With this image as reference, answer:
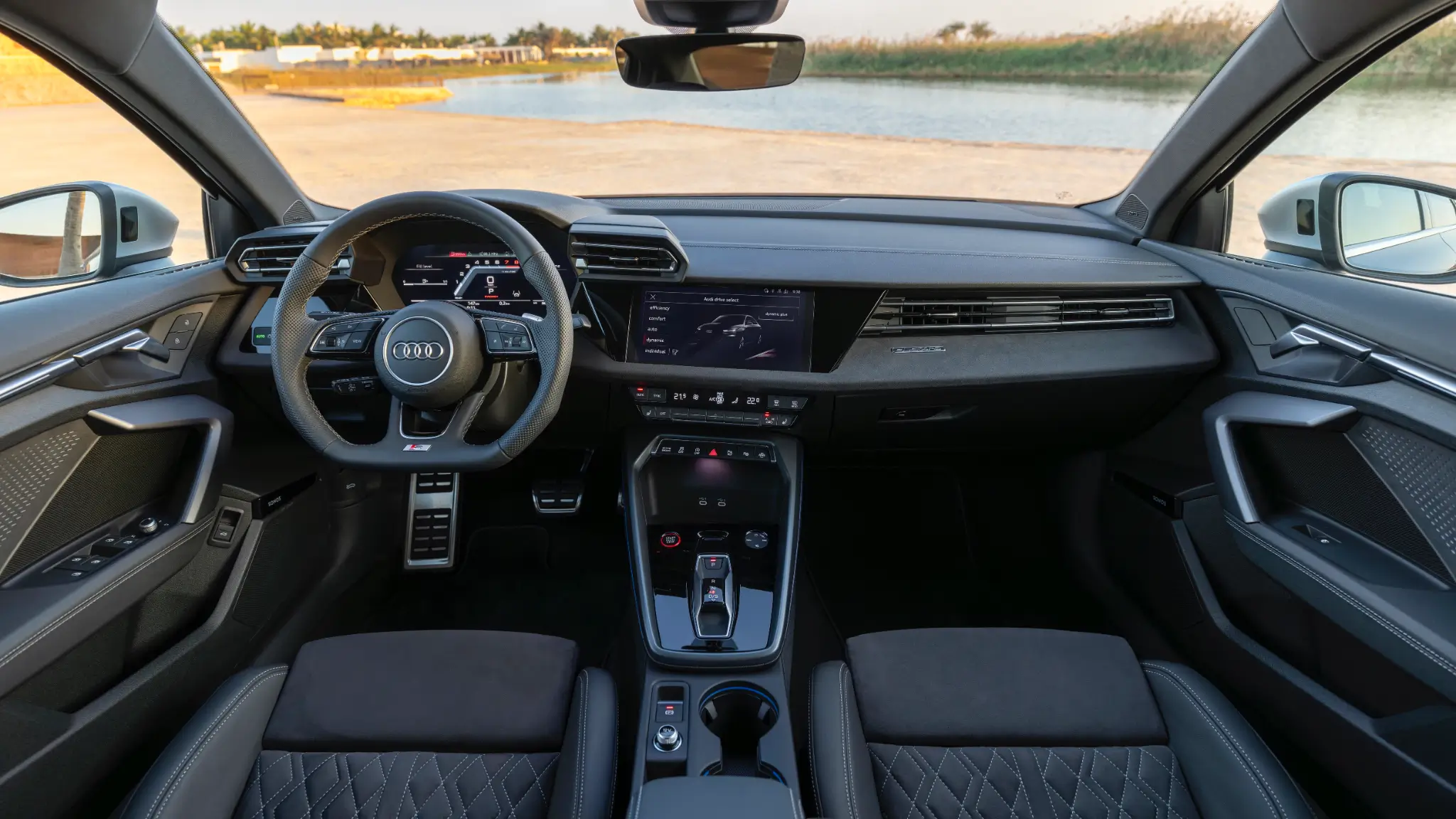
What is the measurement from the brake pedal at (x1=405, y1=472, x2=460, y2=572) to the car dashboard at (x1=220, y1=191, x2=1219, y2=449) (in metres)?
0.66

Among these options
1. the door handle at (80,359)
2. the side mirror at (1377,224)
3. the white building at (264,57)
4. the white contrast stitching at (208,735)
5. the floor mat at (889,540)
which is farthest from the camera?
the floor mat at (889,540)

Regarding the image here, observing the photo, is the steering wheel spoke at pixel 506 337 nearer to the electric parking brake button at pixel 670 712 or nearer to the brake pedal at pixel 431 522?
the electric parking brake button at pixel 670 712

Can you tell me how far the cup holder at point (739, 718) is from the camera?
76.0 inches

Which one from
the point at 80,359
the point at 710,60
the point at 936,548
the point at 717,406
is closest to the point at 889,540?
the point at 936,548

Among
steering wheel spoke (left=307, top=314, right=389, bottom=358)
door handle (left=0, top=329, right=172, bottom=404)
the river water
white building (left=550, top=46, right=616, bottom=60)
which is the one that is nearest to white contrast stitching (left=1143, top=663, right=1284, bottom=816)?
the river water

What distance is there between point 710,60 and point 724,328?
2.22 ft

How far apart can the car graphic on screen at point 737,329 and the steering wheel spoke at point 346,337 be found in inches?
32.4

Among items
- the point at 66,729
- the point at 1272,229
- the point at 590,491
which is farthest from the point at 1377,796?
the point at 66,729

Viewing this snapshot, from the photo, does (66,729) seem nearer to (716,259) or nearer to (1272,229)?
(716,259)

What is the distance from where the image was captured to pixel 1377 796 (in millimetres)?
1730

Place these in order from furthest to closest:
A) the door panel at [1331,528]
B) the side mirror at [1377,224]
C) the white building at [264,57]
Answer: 1. the white building at [264,57]
2. the side mirror at [1377,224]
3. the door panel at [1331,528]

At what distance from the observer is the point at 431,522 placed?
3.08 m

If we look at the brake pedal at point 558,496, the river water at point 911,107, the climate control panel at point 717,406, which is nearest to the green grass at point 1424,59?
the river water at point 911,107

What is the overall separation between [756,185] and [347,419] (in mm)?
1507
